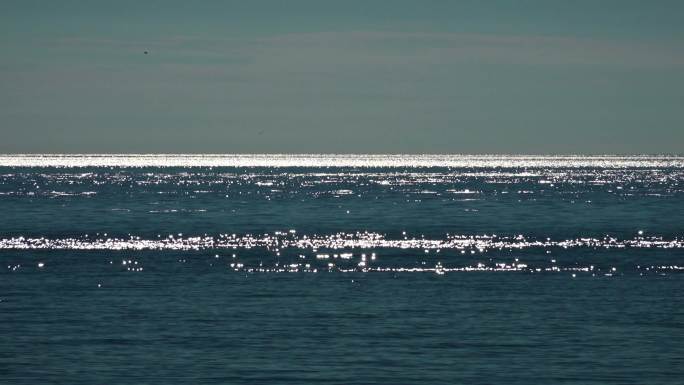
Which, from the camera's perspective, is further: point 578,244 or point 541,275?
point 578,244

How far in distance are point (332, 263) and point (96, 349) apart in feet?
84.2

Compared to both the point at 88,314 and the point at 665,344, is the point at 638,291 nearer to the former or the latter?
the point at 665,344

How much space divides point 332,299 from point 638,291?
1092 centimetres

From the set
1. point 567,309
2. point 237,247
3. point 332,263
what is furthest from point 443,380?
point 237,247

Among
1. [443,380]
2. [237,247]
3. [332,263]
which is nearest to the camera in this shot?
[443,380]

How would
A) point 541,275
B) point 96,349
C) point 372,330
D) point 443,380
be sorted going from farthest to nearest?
point 541,275 < point 372,330 < point 96,349 < point 443,380

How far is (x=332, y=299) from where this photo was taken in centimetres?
4412

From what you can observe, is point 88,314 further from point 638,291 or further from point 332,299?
point 638,291

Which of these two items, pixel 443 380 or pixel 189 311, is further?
pixel 189 311

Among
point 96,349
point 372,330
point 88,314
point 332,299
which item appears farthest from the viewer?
point 332,299

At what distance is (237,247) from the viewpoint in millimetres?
69000

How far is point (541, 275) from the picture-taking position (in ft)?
174

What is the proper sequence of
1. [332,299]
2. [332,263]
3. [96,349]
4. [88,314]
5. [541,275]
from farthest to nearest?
[332,263] < [541,275] < [332,299] < [88,314] < [96,349]

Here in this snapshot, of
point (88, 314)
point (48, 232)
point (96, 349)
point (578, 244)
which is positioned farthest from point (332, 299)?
point (48, 232)
